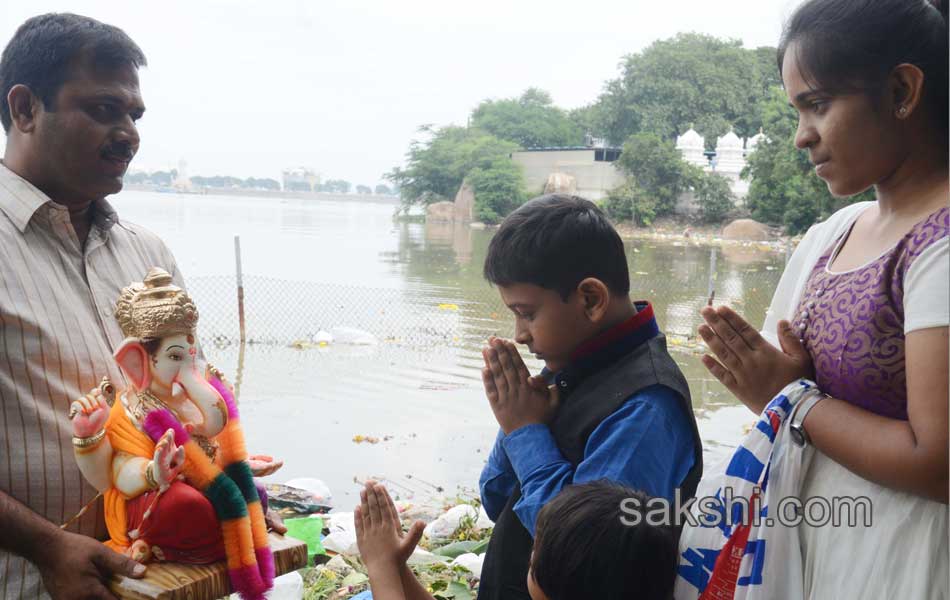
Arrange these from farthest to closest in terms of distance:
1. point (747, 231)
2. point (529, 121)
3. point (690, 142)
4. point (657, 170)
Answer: point (529, 121) → point (690, 142) → point (657, 170) → point (747, 231)

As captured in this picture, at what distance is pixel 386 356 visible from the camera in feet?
27.5

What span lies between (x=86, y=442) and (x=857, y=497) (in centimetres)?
125

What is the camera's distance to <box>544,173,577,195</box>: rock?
28.1 metres

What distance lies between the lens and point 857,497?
4.07 feet

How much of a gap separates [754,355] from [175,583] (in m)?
1.05

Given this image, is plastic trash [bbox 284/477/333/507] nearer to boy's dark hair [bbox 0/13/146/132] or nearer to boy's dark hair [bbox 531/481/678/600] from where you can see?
boy's dark hair [bbox 0/13/146/132]

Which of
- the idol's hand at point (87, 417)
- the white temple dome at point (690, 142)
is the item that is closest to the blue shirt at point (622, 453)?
the idol's hand at point (87, 417)

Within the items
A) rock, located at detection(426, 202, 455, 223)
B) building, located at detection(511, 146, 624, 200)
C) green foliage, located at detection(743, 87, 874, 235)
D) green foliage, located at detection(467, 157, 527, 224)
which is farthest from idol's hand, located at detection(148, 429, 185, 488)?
rock, located at detection(426, 202, 455, 223)

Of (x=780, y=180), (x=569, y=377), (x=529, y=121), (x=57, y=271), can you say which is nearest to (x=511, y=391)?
(x=569, y=377)

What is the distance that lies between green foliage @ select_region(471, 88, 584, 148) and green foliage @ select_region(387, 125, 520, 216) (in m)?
4.32

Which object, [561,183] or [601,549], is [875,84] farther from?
[561,183]

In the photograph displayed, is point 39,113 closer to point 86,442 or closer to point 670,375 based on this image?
point 86,442

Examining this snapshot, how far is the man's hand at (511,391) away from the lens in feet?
5.01

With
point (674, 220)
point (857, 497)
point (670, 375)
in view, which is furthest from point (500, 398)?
point (674, 220)
